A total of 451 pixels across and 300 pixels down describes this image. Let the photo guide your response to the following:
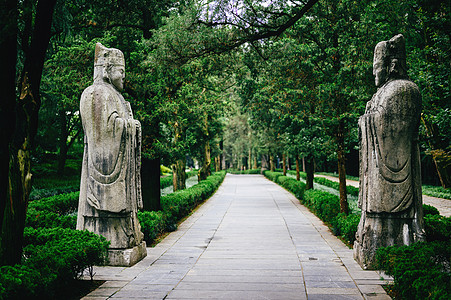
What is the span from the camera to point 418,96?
6.35m

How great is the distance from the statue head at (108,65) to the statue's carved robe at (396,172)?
15.6 ft

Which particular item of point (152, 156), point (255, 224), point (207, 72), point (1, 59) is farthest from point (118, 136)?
point (207, 72)

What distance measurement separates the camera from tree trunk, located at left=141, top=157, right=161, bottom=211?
11.0 m

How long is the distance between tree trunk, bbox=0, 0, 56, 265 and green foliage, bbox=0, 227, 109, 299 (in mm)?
355

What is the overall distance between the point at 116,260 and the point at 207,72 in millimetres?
8860

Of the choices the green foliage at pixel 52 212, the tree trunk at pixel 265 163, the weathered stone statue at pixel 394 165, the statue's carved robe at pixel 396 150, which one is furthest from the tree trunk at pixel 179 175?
the tree trunk at pixel 265 163

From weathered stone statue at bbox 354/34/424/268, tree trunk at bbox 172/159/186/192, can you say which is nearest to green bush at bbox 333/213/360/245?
weathered stone statue at bbox 354/34/424/268

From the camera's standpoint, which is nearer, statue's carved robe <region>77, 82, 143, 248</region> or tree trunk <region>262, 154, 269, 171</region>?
statue's carved robe <region>77, 82, 143, 248</region>

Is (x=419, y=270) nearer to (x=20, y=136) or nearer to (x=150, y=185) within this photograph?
(x=20, y=136)

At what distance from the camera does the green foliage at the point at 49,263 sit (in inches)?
147

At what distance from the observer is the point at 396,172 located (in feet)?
20.8

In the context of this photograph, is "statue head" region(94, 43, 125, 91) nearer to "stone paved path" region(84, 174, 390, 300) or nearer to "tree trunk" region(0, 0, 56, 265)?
"tree trunk" region(0, 0, 56, 265)

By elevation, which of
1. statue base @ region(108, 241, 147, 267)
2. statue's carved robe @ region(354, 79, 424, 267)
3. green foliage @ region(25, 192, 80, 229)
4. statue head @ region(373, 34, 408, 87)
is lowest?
statue base @ region(108, 241, 147, 267)

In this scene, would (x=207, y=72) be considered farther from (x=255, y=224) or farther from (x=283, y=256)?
(x=283, y=256)
